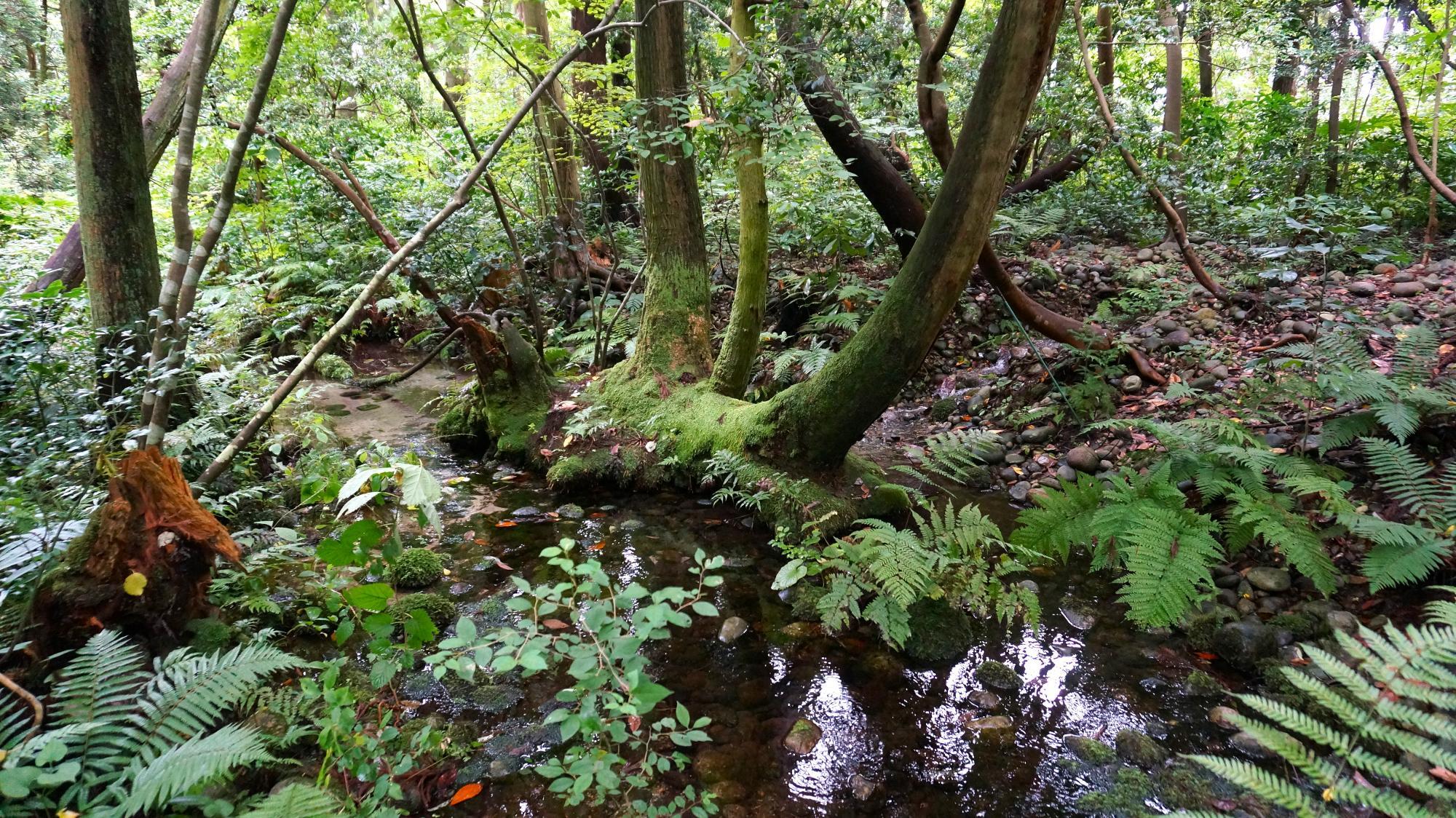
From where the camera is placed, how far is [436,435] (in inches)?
252

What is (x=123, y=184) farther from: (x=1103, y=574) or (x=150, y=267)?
(x=1103, y=574)

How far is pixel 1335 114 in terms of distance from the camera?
8078mm

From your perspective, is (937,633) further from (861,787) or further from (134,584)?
(134,584)

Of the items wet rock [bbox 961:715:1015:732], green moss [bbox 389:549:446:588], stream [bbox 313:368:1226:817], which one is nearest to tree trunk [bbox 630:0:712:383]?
stream [bbox 313:368:1226:817]

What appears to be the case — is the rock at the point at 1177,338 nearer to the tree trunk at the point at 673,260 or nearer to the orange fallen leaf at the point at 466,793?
the tree trunk at the point at 673,260

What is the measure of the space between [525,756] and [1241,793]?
255 centimetres

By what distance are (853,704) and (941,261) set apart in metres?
2.19

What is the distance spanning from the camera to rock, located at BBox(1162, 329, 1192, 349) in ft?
18.7

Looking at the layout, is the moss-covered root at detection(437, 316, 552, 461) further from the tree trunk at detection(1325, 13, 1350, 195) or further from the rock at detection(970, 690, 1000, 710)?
the tree trunk at detection(1325, 13, 1350, 195)

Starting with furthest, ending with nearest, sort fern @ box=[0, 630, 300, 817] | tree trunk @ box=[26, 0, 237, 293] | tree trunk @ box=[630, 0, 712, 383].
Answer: tree trunk @ box=[630, 0, 712, 383]
tree trunk @ box=[26, 0, 237, 293]
fern @ box=[0, 630, 300, 817]

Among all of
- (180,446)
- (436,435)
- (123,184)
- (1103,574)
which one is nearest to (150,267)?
(123,184)

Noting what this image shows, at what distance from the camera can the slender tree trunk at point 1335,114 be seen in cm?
665

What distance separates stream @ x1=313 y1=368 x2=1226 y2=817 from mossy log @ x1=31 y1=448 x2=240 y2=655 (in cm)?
94

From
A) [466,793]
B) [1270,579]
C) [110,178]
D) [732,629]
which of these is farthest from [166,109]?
[1270,579]
